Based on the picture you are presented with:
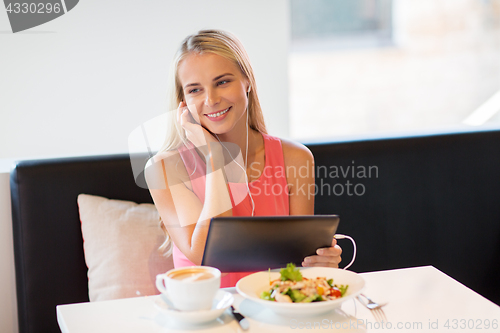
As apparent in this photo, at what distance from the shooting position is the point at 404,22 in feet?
18.3

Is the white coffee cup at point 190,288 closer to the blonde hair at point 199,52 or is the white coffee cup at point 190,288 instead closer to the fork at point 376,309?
the fork at point 376,309

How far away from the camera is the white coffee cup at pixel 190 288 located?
798mm

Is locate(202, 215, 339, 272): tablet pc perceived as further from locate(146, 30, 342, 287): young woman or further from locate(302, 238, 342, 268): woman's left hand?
locate(146, 30, 342, 287): young woman

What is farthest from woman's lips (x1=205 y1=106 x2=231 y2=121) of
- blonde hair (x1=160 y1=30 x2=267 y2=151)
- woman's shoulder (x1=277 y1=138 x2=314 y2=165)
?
woman's shoulder (x1=277 y1=138 x2=314 y2=165)

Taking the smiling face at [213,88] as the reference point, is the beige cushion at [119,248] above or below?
below

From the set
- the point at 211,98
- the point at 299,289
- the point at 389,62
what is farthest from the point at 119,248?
the point at 389,62

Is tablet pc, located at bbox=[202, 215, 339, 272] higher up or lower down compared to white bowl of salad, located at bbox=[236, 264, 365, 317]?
higher up

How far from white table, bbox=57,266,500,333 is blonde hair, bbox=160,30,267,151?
2.07 feet

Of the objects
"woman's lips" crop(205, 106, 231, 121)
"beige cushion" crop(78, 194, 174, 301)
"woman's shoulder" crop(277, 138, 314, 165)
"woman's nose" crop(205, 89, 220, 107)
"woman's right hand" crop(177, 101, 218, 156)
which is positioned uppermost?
"woman's nose" crop(205, 89, 220, 107)

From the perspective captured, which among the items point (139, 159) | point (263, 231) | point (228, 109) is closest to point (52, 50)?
point (139, 159)

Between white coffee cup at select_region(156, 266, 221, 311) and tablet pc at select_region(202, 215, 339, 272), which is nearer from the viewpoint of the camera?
white coffee cup at select_region(156, 266, 221, 311)

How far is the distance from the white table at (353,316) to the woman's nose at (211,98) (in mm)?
567

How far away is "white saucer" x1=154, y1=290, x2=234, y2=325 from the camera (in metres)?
0.81

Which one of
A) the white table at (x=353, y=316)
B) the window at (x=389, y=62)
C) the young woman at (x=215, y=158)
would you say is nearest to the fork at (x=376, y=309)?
the white table at (x=353, y=316)
